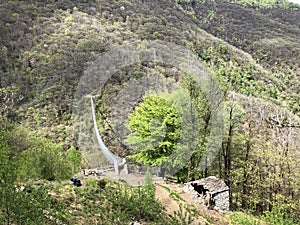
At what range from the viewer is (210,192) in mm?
11867

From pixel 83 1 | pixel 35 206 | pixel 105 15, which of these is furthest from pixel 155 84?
pixel 83 1

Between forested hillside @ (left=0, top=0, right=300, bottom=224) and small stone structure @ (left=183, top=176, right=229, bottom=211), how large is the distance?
2.61ft

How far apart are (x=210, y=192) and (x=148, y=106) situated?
523 cm

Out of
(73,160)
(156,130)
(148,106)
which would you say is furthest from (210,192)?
(73,160)

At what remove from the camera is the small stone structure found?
11.9 meters

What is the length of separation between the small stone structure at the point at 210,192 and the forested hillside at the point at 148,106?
796 mm

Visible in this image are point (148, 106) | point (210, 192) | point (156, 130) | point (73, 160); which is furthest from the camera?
point (148, 106)

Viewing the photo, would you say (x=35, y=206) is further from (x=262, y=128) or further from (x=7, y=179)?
(x=262, y=128)

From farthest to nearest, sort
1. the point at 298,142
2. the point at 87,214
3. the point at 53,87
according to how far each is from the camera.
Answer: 1. the point at 53,87
2. the point at 298,142
3. the point at 87,214

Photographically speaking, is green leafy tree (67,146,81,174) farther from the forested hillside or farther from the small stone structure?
the small stone structure

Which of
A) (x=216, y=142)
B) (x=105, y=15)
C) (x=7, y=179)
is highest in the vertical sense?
(x=105, y=15)

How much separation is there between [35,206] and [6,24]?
4025 centimetres

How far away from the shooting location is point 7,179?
4.55 meters

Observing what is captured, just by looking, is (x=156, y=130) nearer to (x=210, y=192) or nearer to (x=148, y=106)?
(x=148, y=106)
